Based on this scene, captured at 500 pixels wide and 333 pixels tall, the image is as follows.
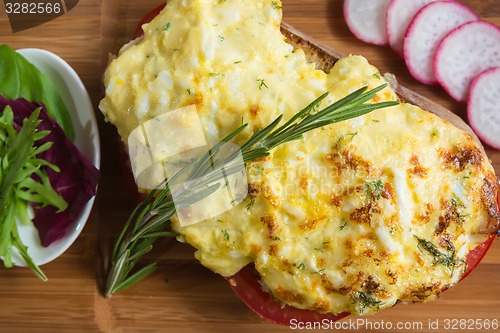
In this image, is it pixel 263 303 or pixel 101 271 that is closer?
pixel 263 303

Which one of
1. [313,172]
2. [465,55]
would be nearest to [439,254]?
[313,172]

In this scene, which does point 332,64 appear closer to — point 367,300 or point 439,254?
point 439,254

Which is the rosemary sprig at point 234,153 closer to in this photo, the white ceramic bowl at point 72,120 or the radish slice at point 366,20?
the white ceramic bowl at point 72,120

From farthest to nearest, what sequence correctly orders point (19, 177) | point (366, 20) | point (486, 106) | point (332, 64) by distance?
point (366, 20)
point (486, 106)
point (332, 64)
point (19, 177)

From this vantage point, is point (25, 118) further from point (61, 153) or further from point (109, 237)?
point (109, 237)

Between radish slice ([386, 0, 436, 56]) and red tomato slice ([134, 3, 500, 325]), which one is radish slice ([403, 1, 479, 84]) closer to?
radish slice ([386, 0, 436, 56])

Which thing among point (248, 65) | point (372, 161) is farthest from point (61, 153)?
point (372, 161)

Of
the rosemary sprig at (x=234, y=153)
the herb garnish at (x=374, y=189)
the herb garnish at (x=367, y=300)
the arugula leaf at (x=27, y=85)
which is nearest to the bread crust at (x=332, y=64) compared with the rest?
the rosemary sprig at (x=234, y=153)
